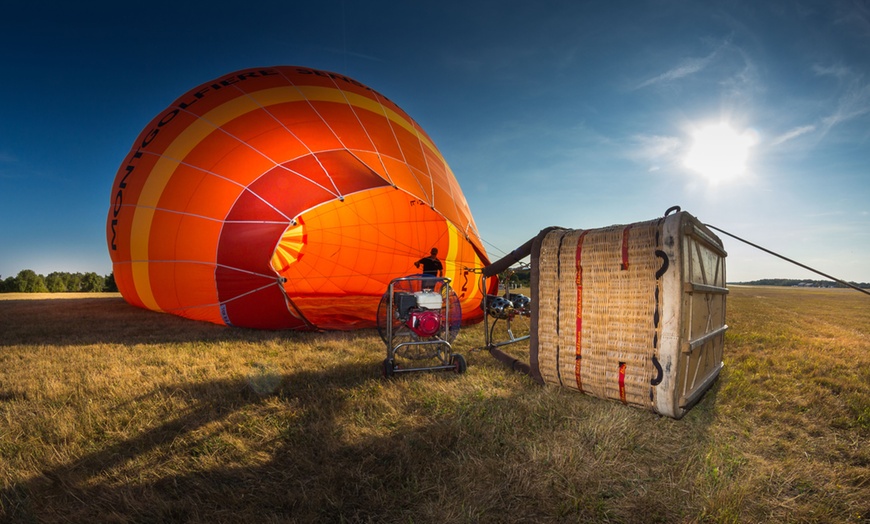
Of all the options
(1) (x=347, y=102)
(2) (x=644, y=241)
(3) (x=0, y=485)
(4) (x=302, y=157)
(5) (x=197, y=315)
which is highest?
(1) (x=347, y=102)

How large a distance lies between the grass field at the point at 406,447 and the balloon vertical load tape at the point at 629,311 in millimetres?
221

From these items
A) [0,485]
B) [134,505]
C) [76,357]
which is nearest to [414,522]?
[134,505]

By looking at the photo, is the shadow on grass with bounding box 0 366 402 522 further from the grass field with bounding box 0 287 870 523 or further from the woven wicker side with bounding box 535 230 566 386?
the woven wicker side with bounding box 535 230 566 386

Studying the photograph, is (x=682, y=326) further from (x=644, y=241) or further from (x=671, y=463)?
(x=671, y=463)

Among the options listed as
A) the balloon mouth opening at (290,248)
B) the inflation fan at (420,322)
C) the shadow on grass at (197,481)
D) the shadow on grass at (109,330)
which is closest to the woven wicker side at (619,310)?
the inflation fan at (420,322)

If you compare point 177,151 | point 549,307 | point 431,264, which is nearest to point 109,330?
point 177,151

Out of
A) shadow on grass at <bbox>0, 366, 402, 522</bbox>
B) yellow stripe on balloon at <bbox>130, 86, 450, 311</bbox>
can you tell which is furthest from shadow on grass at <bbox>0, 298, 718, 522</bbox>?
yellow stripe on balloon at <bbox>130, 86, 450, 311</bbox>

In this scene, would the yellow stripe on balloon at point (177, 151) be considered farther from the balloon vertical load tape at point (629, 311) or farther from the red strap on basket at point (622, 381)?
the red strap on basket at point (622, 381)

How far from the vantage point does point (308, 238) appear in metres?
11.5

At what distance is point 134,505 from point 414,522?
131cm

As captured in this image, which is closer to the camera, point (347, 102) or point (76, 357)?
point (76, 357)

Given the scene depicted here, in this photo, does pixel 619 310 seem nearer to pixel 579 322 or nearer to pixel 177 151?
pixel 579 322

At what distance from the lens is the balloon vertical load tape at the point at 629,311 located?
3.00 meters

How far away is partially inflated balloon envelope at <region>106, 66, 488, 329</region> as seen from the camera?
6.45 metres
